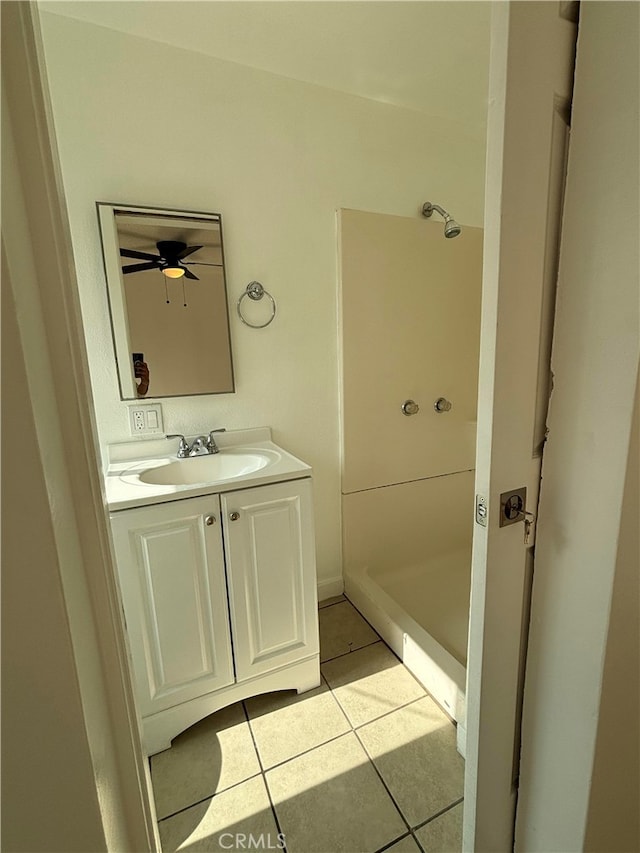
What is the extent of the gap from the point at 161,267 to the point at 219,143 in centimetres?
54

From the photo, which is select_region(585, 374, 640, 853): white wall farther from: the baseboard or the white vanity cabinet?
the baseboard

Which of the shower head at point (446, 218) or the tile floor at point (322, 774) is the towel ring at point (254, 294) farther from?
the tile floor at point (322, 774)

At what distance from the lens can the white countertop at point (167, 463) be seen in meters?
1.11

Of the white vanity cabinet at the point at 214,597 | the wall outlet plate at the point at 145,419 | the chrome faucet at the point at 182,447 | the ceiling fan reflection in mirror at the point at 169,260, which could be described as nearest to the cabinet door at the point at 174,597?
the white vanity cabinet at the point at 214,597

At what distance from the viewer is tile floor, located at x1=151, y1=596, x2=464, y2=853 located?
998 mm

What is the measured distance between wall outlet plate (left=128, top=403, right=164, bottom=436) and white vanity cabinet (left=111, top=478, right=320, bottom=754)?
50cm

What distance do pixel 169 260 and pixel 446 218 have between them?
4.08ft

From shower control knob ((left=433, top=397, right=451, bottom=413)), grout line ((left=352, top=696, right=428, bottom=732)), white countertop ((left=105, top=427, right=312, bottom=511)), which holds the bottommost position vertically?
grout line ((left=352, top=696, right=428, bottom=732))

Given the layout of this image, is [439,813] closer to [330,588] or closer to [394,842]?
[394,842]

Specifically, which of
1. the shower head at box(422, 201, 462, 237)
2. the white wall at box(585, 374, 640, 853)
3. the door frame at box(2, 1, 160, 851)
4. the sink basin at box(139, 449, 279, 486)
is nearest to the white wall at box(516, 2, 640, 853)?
the white wall at box(585, 374, 640, 853)

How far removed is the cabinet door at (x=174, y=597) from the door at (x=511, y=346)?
0.79m

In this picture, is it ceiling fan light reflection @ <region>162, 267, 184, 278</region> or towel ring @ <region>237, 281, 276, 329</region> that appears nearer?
ceiling fan light reflection @ <region>162, 267, 184, 278</region>

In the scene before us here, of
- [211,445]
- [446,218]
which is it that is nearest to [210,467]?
[211,445]

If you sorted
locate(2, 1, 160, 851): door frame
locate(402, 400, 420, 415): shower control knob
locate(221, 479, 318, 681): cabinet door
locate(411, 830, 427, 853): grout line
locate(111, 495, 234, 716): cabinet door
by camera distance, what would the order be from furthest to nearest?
locate(402, 400, 420, 415): shower control knob < locate(221, 479, 318, 681): cabinet door < locate(111, 495, 234, 716): cabinet door < locate(411, 830, 427, 853): grout line < locate(2, 1, 160, 851): door frame
